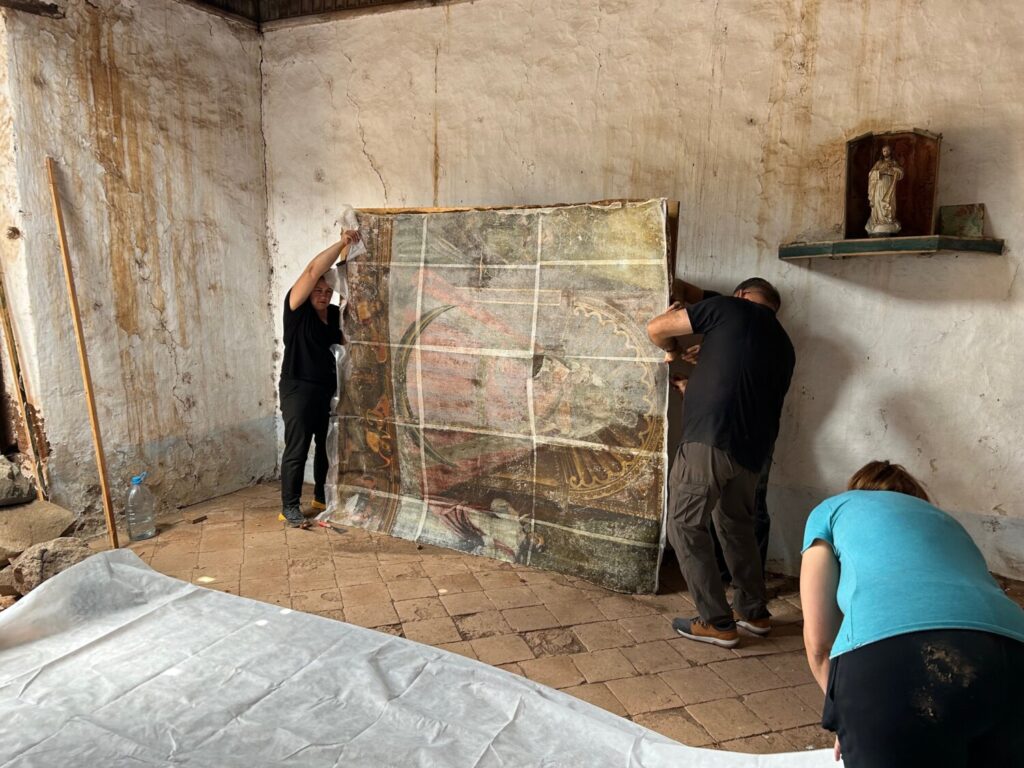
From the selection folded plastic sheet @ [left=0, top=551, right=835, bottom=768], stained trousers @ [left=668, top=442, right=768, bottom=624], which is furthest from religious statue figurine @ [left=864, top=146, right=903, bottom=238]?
folded plastic sheet @ [left=0, top=551, right=835, bottom=768]

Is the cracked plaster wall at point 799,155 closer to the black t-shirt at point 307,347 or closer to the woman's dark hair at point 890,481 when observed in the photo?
the black t-shirt at point 307,347

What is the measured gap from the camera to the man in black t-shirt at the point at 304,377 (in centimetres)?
451

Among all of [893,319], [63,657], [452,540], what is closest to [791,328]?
[893,319]

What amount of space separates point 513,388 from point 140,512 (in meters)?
2.60

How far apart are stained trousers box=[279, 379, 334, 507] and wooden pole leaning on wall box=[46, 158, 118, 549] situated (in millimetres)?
1012

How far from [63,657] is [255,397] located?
3010 mm

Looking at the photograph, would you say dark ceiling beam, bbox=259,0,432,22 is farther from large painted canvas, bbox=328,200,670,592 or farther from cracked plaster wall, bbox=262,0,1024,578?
large painted canvas, bbox=328,200,670,592

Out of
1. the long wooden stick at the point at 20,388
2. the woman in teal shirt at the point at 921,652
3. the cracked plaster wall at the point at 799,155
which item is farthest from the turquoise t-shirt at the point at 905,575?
the long wooden stick at the point at 20,388

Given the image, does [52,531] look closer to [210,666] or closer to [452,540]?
[210,666]

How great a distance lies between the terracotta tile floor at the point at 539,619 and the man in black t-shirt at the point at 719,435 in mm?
211

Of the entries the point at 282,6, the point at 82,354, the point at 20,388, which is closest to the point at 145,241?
the point at 82,354

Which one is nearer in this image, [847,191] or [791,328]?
[847,191]

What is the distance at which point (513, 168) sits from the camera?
14.7ft

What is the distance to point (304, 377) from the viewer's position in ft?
14.9
